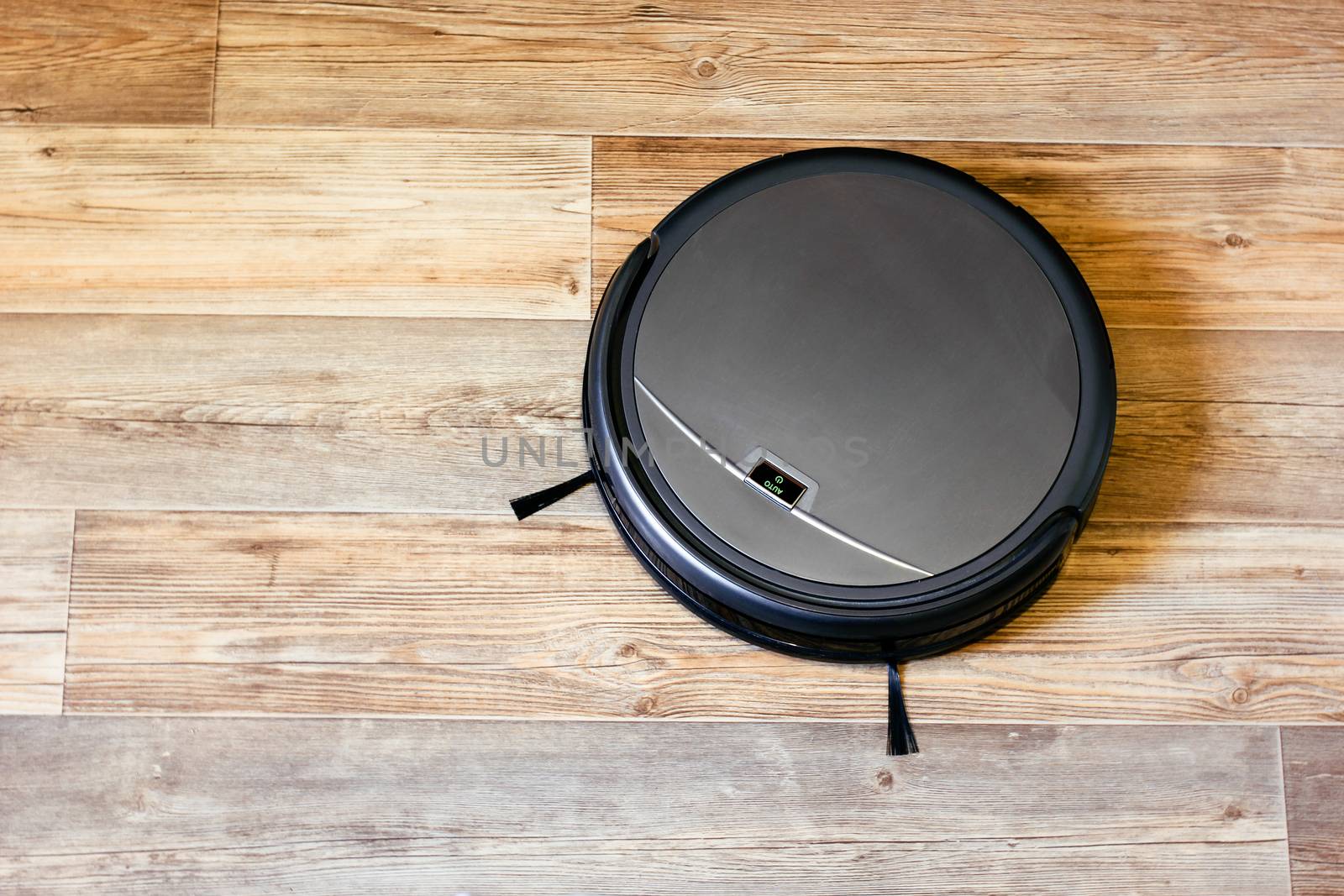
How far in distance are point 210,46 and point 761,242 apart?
625 mm

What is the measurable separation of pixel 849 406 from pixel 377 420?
0.45 metres

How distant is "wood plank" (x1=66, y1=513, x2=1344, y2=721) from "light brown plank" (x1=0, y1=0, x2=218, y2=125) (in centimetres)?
43

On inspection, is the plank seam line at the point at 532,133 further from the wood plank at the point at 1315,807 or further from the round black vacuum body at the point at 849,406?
the wood plank at the point at 1315,807

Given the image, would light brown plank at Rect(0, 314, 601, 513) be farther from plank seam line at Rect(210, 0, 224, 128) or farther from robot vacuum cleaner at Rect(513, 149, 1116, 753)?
plank seam line at Rect(210, 0, 224, 128)

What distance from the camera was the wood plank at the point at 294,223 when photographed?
1.00 meters

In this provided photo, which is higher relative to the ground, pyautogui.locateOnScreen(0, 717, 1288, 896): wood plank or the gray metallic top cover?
the gray metallic top cover

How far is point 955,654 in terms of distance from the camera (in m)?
0.94

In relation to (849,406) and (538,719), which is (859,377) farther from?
(538,719)

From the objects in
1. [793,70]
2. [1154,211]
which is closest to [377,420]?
[793,70]

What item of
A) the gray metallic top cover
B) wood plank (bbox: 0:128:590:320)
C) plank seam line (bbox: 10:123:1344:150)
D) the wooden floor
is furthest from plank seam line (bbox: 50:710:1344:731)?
plank seam line (bbox: 10:123:1344:150)

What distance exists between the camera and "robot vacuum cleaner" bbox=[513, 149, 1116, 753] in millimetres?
852

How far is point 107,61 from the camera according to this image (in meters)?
1.05

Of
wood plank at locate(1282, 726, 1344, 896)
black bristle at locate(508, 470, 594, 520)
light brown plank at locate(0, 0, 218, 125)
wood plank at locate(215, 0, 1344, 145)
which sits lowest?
wood plank at locate(1282, 726, 1344, 896)

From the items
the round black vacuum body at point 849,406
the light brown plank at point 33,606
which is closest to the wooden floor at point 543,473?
the light brown plank at point 33,606
